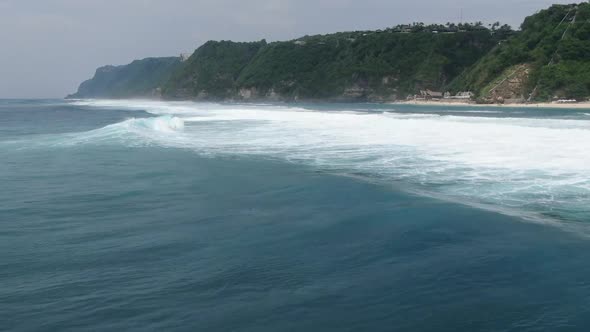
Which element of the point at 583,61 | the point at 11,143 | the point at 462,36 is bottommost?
the point at 11,143

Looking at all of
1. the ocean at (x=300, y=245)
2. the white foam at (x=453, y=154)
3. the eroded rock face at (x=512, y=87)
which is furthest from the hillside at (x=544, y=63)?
the ocean at (x=300, y=245)

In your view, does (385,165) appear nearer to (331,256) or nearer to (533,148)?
(533,148)

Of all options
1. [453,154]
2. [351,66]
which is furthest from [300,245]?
[351,66]

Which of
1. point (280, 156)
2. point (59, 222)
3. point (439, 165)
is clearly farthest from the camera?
point (280, 156)

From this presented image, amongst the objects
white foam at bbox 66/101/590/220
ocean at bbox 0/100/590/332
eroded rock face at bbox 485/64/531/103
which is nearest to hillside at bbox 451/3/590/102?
eroded rock face at bbox 485/64/531/103

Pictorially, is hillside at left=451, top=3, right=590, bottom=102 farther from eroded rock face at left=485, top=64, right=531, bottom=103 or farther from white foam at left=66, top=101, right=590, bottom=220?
white foam at left=66, top=101, right=590, bottom=220

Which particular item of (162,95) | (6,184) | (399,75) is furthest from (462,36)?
(6,184)

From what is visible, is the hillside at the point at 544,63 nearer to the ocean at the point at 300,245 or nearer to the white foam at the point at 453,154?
the white foam at the point at 453,154
